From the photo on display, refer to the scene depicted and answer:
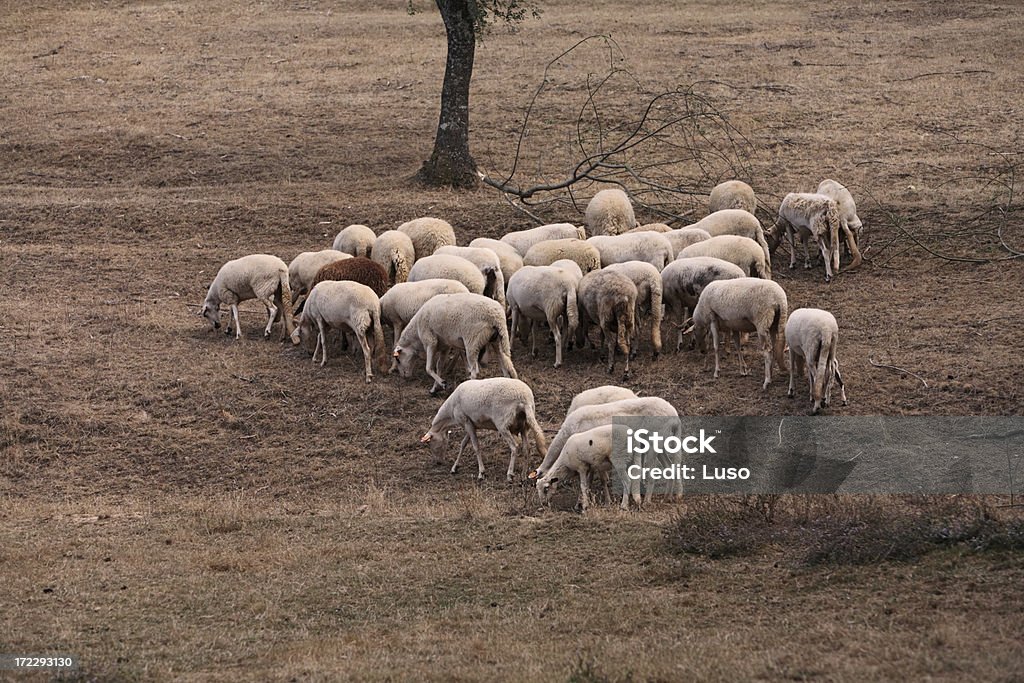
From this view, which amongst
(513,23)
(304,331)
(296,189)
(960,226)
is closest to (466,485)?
(304,331)

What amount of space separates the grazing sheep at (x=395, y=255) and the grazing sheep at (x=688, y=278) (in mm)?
3315

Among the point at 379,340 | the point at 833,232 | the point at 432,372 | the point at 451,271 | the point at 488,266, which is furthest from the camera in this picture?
the point at 833,232

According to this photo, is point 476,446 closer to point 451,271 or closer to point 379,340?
point 379,340

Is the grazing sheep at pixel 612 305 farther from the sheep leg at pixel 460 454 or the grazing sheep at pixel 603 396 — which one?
the sheep leg at pixel 460 454

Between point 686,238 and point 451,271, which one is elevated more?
point 686,238

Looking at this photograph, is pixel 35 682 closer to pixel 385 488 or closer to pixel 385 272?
pixel 385 488

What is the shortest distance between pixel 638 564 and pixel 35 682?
3.99 m

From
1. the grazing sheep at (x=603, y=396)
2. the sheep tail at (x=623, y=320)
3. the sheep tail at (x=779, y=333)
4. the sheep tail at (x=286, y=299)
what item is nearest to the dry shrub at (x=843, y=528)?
the grazing sheep at (x=603, y=396)

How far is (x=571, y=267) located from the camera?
14.3 meters

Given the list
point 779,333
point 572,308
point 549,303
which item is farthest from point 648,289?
point 779,333

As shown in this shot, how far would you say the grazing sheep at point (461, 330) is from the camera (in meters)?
12.9

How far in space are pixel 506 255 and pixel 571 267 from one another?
139cm

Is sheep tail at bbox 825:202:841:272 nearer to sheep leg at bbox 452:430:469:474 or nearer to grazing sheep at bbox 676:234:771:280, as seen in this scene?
grazing sheep at bbox 676:234:771:280

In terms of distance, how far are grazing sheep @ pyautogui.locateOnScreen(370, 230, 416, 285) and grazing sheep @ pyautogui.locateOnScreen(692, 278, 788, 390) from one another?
13.3ft
